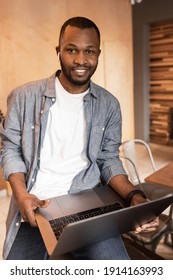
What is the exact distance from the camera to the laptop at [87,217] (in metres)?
0.50

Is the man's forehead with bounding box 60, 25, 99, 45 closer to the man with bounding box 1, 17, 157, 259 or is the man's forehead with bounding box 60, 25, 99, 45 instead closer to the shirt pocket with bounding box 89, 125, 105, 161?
the man with bounding box 1, 17, 157, 259

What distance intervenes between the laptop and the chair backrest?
0.51m

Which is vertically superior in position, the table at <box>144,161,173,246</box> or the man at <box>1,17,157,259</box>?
the man at <box>1,17,157,259</box>

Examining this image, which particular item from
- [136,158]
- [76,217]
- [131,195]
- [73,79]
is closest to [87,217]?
[76,217]

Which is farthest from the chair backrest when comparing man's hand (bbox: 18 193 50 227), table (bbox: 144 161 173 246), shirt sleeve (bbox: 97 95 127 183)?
man's hand (bbox: 18 193 50 227)

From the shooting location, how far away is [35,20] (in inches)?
28.4

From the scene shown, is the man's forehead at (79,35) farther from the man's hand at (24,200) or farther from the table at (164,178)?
the table at (164,178)

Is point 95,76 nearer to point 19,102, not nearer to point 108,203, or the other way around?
point 19,102

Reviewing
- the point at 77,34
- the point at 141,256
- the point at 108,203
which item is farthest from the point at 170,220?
the point at 77,34

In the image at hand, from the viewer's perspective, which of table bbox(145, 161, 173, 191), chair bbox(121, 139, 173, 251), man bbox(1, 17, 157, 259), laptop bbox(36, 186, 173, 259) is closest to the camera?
laptop bbox(36, 186, 173, 259)

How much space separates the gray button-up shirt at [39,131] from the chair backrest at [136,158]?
0.42 metres

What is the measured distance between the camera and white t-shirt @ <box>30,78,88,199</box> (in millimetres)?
729

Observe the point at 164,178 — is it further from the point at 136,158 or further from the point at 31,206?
the point at 31,206

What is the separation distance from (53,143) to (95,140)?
120 mm
